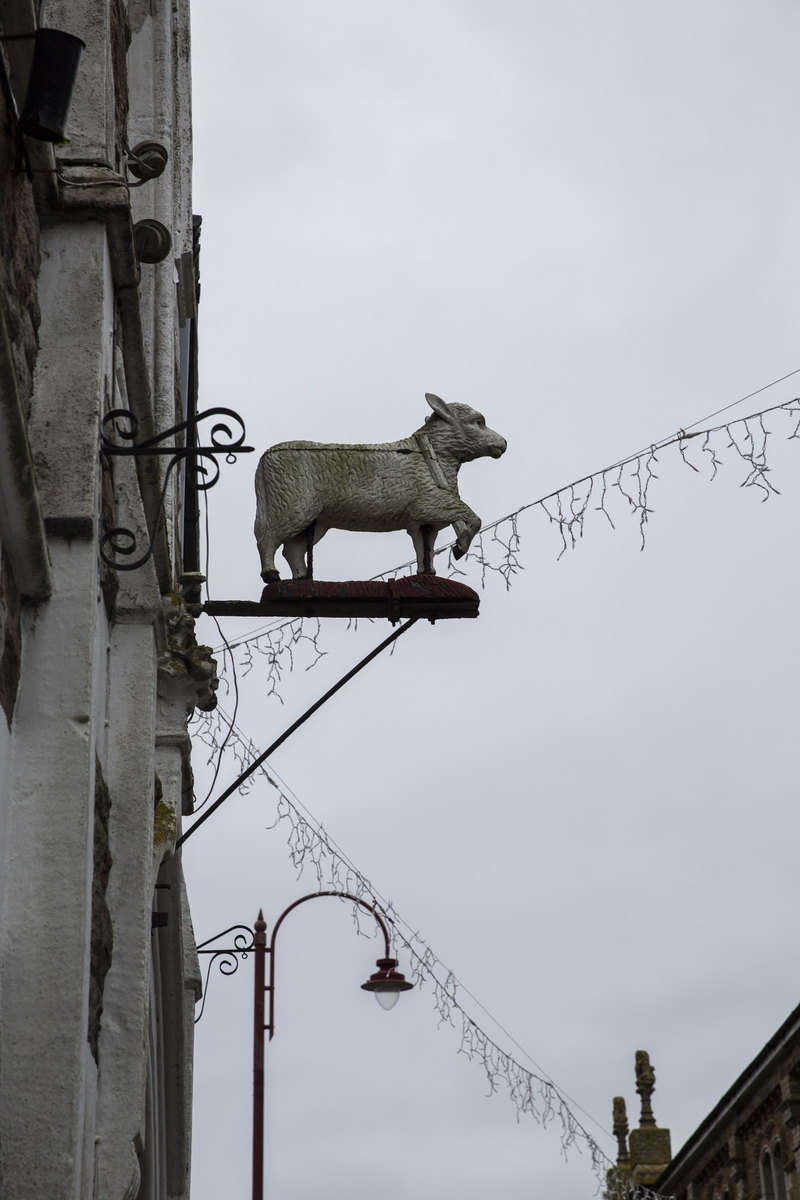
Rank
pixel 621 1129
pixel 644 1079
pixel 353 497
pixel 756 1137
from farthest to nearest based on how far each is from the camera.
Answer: pixel 621 1129
pixel 644 1079
pixel 756 1137
pixel 353 497

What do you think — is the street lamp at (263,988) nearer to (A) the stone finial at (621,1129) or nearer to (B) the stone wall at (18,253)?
→ (B) the stone wall at (18,253)

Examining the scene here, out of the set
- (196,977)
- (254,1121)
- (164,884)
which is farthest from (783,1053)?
(164,884)

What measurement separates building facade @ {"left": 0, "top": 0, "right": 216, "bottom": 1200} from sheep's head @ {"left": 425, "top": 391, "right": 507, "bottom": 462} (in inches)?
67.1

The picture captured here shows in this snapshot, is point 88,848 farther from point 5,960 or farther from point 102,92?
point 102,92

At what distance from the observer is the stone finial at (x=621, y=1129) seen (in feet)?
142

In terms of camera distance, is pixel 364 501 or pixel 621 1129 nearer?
pixel 364 501

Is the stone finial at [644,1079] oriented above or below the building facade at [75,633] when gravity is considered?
above

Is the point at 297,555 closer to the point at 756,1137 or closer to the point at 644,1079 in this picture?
the point at 756,1137

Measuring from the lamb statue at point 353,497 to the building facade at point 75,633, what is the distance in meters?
1.01

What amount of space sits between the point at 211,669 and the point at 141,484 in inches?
97.0

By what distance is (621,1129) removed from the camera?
43812mm

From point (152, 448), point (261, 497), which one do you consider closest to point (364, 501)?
point (261, 497)

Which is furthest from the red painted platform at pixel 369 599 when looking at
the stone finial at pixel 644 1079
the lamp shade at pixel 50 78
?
the stone finial at pixel 644 1079

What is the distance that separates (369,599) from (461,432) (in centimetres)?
102
